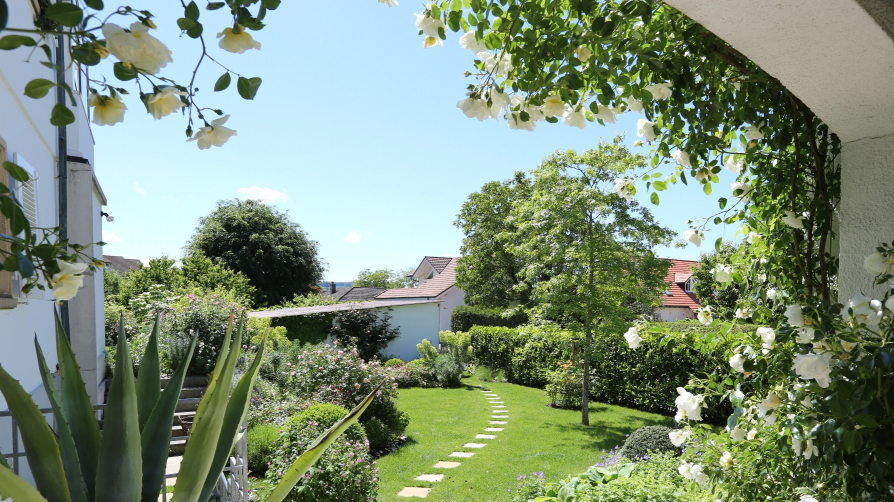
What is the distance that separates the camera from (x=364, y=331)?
53.2 ft

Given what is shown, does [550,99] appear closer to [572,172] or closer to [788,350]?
[788,350]

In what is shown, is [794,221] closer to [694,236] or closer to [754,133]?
[754,133]

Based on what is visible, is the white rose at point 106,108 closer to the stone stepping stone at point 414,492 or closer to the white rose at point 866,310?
the white rose at point 866,310

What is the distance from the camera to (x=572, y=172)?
31.2ft

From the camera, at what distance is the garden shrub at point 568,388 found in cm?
1069

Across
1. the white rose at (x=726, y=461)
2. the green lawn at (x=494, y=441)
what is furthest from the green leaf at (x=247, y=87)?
A: the green lawn at (x=494, y=441)

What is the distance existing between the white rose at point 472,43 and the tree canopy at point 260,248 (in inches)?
1098

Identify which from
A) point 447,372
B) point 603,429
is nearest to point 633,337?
point 603,429

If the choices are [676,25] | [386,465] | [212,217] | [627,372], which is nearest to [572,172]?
[627,372]

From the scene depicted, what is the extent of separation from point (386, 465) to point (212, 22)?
21.2 feet

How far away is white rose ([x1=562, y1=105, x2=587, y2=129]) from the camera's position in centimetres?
200

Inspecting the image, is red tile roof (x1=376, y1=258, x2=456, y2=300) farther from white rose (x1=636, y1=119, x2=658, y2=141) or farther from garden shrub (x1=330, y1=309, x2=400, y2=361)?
white rose (x1=636, y1=119, x2=658, y2=141)

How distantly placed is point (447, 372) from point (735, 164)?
37.9 ft

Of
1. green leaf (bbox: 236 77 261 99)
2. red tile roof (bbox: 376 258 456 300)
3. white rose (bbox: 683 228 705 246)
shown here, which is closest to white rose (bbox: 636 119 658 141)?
white rose (bbox: 683 228 705 246)
